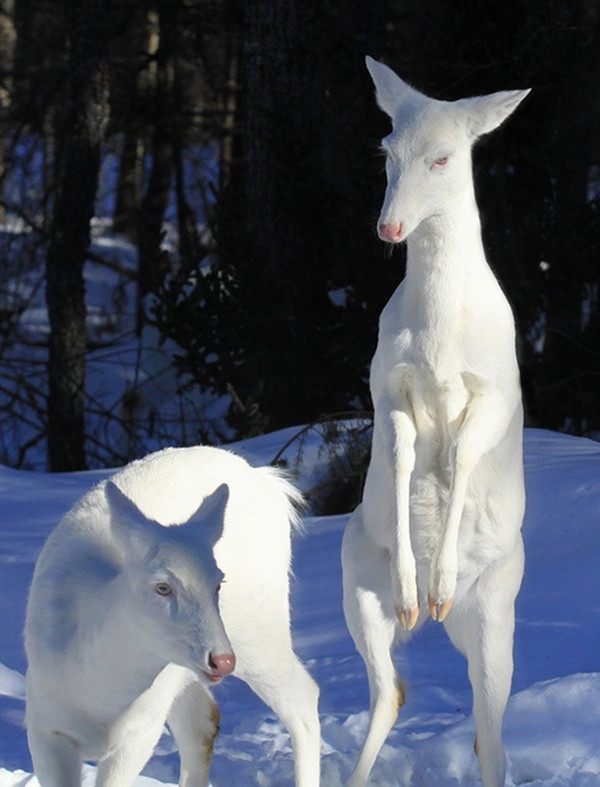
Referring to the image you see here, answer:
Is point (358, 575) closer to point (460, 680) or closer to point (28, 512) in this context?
point (460, 680)

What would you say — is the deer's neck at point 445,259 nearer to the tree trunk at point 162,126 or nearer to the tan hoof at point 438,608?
the tan hoof at point 438,608

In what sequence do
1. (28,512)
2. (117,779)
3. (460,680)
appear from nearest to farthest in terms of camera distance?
(117,779), (460,680), (28,512)

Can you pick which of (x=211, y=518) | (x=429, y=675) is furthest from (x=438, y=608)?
(x=429, y=675)

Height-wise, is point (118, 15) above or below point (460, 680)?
above

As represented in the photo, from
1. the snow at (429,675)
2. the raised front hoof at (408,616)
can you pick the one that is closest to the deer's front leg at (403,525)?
the raised front hoof at (408,616)

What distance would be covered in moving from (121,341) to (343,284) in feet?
21.4

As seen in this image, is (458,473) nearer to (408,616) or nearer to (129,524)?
(408,616)

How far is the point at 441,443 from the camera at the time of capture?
152 inches

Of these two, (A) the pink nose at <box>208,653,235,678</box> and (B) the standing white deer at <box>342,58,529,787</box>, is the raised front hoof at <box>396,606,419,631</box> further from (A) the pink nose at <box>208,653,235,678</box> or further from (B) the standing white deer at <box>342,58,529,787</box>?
(A) the pink nose at <box>208,653,235,678</box>

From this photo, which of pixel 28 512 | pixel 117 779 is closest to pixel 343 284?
pixel 28 512

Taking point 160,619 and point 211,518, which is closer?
point 160,619

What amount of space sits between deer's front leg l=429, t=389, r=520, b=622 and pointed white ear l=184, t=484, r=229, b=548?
70 cm

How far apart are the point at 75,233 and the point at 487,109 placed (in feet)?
23.3

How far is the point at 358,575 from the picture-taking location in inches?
155
